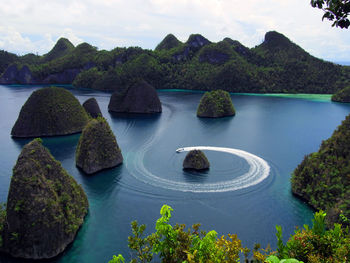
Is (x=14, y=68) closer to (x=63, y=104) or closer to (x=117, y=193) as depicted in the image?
(x=63, y=104)

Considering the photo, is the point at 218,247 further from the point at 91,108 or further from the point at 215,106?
the point at 215,106

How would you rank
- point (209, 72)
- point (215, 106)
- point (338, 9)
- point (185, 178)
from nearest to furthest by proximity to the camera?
point (338, 9) → point (185, 178) → point (215, 106) → point (209, 72)

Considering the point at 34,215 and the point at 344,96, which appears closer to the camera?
the point at 34,215

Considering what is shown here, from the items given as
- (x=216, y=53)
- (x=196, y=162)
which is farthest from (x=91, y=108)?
(x=216, y=53)

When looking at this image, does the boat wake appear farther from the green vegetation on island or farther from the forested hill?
the forested hill

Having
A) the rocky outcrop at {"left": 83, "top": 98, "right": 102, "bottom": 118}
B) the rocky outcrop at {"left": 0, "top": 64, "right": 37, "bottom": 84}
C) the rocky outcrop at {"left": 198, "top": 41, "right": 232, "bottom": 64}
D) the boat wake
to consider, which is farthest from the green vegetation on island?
the rocky outcrop at {"left": 0, "top": 64, "right": 37, "bottom": 84}

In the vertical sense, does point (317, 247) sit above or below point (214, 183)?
above
